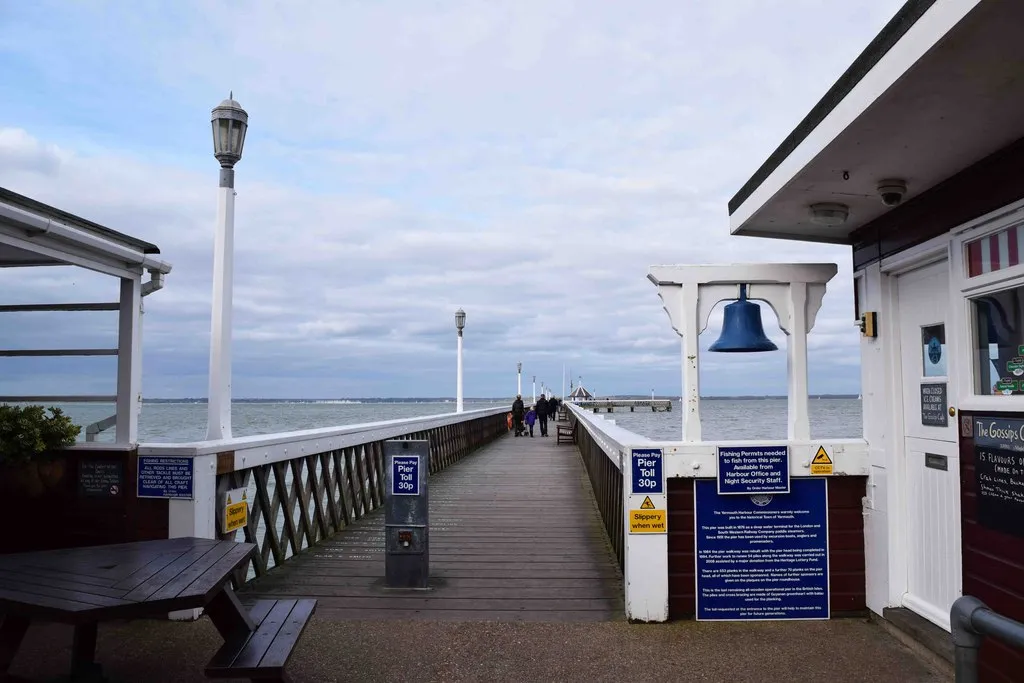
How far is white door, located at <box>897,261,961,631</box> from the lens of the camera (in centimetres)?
448

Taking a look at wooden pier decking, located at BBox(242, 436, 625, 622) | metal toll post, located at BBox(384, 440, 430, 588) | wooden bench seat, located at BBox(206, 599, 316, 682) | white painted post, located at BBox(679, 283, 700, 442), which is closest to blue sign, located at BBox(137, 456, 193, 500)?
wooden pier decking, located at BBox(242, 436, 625, 622)

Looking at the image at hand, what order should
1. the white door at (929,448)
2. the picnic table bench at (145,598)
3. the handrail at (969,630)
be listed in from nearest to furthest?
1. the handrail at (969,630)
2. the picnic table bench at (145,598)
3. the white door at (929,448)

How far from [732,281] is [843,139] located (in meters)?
1.75

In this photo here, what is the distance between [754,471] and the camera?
17.0 feet

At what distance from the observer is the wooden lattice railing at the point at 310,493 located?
6.38 metres

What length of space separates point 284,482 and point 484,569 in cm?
181

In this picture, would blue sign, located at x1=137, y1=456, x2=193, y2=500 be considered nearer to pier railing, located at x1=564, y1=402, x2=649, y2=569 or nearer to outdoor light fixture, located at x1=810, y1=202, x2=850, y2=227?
pier railing, located at x1=564, y1=402, x2=649, y2=569

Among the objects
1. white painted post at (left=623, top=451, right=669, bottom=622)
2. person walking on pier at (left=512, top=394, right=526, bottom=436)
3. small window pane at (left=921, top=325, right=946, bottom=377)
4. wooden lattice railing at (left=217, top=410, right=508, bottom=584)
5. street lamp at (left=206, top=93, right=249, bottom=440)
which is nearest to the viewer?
small window pane at (left=921, top=325, right=946, bottom=377)

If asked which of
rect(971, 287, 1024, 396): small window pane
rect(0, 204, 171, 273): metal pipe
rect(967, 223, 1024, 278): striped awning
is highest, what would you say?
rect(0, 204, 171, 273): metal pipe

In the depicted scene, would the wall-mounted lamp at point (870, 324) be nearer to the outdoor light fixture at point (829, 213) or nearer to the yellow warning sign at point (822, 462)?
the outdoor light fixture at point (829, 213)

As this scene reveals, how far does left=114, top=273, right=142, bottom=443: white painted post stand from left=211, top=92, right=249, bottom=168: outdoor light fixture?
4.00 ft

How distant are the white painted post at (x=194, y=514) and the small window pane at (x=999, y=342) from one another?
14.9 feet

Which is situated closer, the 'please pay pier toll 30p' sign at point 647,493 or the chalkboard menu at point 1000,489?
the chalkboard menu at point 1000,489

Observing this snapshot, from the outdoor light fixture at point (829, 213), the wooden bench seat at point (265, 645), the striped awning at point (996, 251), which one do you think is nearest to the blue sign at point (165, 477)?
the wooden bench seat at point (265, 645)
